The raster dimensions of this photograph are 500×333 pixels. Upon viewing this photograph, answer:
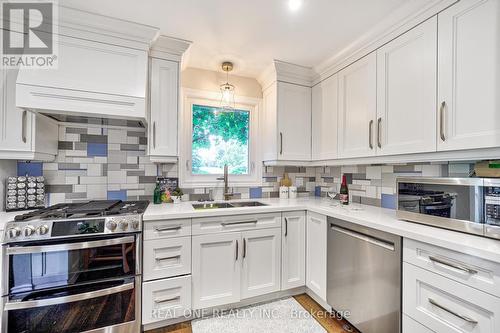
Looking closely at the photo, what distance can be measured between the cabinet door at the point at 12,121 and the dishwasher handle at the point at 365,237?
2429mm

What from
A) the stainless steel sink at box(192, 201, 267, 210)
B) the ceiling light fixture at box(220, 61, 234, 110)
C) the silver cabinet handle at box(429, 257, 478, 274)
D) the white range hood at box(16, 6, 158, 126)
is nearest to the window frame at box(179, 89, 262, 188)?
the ceiling light fixture at box(220, 61, 234, 110)

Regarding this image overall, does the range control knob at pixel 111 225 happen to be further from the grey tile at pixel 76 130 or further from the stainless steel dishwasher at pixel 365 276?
the stainless steel dishwasher at pixel 365 276

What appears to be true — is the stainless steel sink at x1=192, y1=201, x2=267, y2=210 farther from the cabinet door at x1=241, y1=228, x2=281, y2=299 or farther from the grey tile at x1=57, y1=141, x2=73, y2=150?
the grey tile at x1=57, y1=141, x2=73, y2=150

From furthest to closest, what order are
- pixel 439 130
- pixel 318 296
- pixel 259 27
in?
pixel 318 296 → pixel 259 27 → pixel 439 130

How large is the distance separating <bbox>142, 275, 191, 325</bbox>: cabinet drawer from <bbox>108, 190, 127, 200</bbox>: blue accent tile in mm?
901

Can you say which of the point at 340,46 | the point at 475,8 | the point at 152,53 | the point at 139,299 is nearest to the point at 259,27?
the point at 340,46

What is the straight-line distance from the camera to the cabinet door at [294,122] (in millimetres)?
2445

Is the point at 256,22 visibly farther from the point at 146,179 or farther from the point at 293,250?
the point at 293,250

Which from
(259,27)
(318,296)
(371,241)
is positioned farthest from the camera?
(318,296)

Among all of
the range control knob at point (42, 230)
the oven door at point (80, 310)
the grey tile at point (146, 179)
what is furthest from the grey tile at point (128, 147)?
the oven door at point (80, 310)

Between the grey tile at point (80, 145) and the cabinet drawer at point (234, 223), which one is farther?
the grey tile at point (80, 145)

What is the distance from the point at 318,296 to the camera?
1.97 meters

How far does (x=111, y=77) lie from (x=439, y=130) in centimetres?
233

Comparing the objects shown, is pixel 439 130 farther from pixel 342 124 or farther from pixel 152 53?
pixel 152 53
